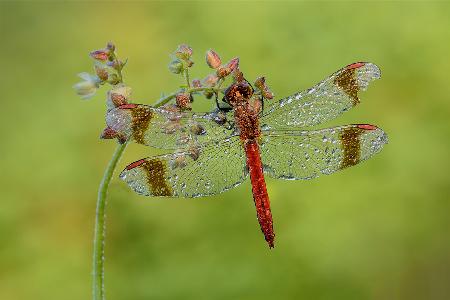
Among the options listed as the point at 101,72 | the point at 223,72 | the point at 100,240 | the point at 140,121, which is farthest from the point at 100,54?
the point at 100,240

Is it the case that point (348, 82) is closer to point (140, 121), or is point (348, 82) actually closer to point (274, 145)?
point (274, 145)

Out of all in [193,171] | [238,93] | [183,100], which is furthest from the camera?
[193,171]

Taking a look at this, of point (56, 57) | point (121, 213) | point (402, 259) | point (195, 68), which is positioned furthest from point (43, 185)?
point (402, 259)

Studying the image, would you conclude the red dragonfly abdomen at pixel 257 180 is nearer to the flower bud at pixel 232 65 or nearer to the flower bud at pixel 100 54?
the flower bud at pixel 232 65

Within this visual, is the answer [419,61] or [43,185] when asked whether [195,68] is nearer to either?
[43,185]

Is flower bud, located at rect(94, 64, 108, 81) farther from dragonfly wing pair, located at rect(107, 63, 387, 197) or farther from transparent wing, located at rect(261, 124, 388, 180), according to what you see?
transparent wing, located at rect(261, 124, 388, 180)

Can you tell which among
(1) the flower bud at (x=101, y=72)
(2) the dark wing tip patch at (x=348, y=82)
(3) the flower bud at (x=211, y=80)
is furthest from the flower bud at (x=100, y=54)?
(2) the dark wing tip patch at (x=348, y=82)
